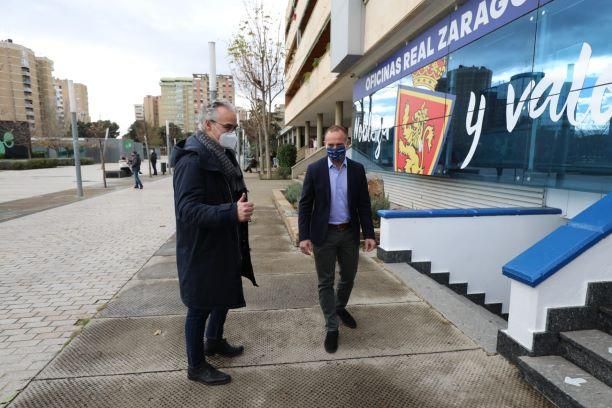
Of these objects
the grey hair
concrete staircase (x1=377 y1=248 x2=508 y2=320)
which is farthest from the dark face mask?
concrete staircase (x1=377 y1=248 x2=508 y2=320)

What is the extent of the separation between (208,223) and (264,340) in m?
1.46

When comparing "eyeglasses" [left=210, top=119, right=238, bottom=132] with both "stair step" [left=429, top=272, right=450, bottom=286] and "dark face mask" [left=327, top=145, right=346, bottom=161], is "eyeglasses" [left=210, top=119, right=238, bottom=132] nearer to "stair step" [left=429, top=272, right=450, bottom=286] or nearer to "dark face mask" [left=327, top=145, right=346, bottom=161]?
"dark face mask" [left=327, top=145, right=346, bottom=161]

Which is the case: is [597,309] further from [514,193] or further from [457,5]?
Result: [457,5]

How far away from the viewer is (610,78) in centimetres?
367

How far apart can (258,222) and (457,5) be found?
19.7 ft

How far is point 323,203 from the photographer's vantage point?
3.03 m

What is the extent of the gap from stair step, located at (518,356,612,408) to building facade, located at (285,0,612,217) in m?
2.29

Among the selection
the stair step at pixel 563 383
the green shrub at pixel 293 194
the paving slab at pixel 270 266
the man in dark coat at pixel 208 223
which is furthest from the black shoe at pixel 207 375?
the green shrub at pixel 293 194

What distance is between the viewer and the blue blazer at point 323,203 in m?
3.03

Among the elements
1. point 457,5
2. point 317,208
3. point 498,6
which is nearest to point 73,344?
point 317,208

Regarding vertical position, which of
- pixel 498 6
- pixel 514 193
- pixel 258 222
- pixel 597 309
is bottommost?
pixel 258 222

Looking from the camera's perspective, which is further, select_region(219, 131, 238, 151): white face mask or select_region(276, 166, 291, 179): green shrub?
select_region(276, 166, 291, 179): green shrub

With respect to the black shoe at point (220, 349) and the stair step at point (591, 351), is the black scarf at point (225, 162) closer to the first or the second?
the black shoe at point (220, 349)

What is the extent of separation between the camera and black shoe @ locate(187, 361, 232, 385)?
2.53 metres
